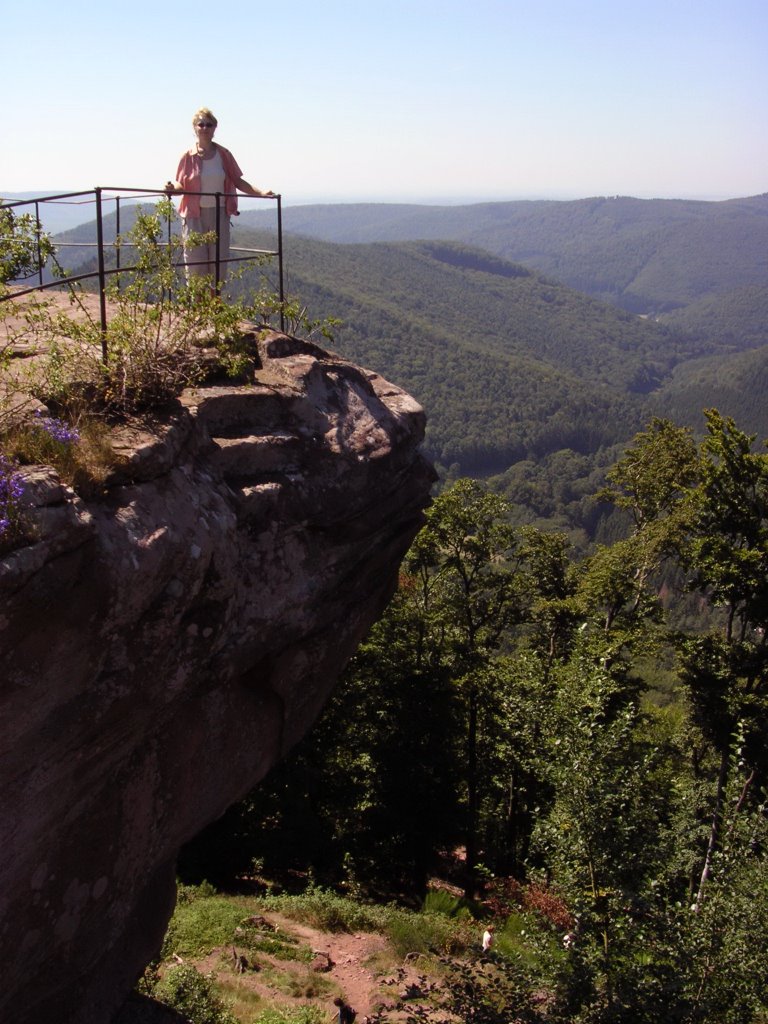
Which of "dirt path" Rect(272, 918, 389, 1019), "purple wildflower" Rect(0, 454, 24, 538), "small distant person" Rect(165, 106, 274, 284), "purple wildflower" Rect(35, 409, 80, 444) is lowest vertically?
"dirt path" Rect(272, 918, 389, 1019)

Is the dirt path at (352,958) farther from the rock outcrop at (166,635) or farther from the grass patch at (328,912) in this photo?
the rock outcrop at (166,635)

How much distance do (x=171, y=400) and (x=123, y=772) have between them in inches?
131

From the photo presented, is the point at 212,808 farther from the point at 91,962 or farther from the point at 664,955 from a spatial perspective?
the point at 664,955

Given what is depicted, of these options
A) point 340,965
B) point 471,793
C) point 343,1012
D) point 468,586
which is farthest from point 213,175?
point 471,793

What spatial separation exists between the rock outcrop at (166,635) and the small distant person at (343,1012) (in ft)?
10.1

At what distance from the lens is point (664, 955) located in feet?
26.3

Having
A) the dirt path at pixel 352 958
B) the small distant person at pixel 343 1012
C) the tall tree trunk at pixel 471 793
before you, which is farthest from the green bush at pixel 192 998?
the tall tree trunk at pixel 471 793

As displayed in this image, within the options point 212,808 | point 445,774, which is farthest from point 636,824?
point 445,774

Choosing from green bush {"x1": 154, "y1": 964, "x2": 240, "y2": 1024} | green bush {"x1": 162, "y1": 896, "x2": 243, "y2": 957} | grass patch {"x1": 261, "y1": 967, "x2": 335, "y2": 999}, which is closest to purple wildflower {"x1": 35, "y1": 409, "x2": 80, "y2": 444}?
green bush {"x1": 154, "y1": 964, "x2": 240, "y2": 1024}

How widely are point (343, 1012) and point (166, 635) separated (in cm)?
686

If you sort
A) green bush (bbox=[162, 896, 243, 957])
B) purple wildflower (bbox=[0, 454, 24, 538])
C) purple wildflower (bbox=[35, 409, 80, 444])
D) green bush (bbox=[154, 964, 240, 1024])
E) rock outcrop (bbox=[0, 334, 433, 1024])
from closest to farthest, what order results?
1. purple wildflower (bbox=[0, 454, 24, 538])
2. rock outcrop (bbox=[0, 334, 433, 1024])
3. purple wildflower (bbox=[35, 409, 80, 444])
4. green bush (bbox=[154, 964, 240, 1024])
5. green bush (bbox=[162, 896, 243, 957])

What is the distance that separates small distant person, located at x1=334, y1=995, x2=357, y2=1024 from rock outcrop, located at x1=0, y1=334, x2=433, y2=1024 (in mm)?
3069

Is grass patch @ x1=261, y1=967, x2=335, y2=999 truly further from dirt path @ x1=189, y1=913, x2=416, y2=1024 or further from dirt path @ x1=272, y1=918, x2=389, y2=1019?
dirt path @ x1=272, y1=918, x2=389, y2=1019

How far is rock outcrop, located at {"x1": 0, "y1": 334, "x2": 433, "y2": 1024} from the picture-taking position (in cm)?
581
